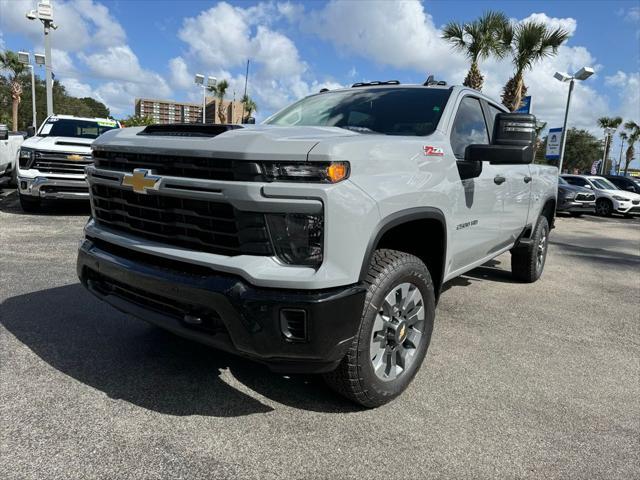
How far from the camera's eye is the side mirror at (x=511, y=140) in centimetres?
308

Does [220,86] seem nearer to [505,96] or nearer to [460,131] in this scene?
[505,96]

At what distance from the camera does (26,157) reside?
840 cm

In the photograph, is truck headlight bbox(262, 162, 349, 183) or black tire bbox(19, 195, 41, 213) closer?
truck headlight bbox(262, 162, 349, 183)

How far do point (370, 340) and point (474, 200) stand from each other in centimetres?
154

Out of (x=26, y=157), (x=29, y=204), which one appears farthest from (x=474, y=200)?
(x=29, y=204)

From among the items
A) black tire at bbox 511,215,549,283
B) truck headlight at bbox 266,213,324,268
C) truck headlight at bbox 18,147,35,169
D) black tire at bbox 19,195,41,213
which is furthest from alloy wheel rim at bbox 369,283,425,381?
black tire at bbox 19,195,41,213

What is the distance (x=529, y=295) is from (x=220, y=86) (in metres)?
45.6

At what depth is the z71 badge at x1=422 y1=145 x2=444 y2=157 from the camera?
2887 mm

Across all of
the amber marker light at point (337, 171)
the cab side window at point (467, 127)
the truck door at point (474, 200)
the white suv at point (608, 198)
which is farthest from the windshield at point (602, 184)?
the amber marker light at point (337, 171)

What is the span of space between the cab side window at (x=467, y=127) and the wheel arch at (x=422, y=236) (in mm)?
591

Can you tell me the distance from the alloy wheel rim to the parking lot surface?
0.75ft

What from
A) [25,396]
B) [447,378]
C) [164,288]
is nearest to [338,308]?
[164,288]

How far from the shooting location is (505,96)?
18.4 m

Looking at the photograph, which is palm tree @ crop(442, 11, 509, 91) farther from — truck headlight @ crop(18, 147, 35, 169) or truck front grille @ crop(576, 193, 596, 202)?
truck headlight @ crop(18, 147, 35, 169)
